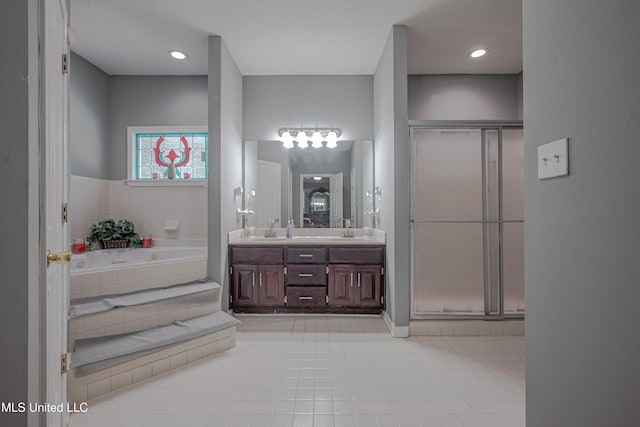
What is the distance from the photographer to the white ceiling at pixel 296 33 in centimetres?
267

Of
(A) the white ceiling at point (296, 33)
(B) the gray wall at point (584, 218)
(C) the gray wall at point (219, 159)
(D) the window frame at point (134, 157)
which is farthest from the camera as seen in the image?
(D) the window frame at point (134, 157)

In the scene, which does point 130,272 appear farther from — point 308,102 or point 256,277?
point 308,102

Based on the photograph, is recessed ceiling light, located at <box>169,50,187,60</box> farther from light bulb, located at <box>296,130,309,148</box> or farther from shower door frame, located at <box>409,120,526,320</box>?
shower door frame, located at <box>409,120,526,320</box>

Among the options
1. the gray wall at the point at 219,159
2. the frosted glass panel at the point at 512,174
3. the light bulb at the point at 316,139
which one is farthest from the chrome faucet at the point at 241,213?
the frosted glass panel at the point at 512,174

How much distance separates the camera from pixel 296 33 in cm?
304

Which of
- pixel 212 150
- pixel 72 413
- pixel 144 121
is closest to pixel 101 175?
pixel 144 121

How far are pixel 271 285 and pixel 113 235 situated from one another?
176 cm

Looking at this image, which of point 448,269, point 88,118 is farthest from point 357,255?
point 88,118

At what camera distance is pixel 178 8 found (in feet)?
8.80

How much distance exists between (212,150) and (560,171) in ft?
9.13

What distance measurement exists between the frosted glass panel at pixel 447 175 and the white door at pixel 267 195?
68.6 inches

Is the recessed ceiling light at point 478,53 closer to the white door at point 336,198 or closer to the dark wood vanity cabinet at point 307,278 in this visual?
the white door at point 336,198
